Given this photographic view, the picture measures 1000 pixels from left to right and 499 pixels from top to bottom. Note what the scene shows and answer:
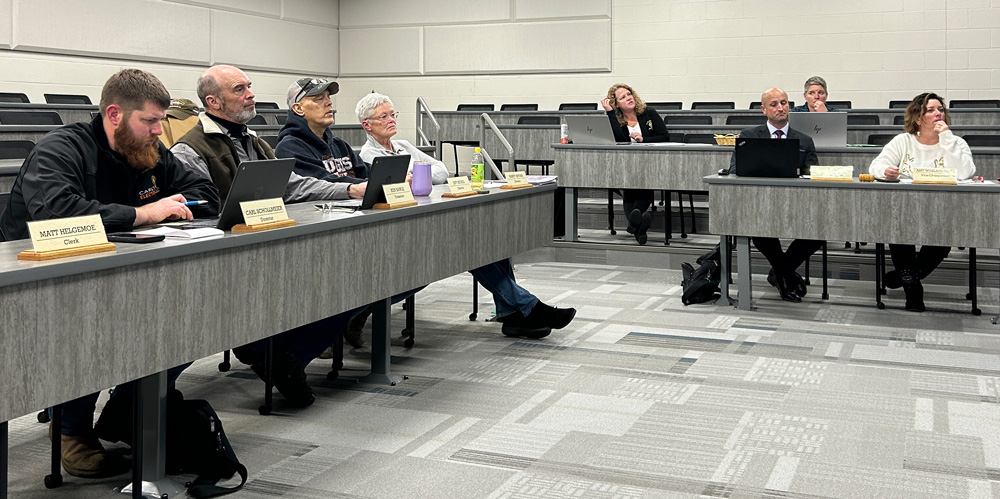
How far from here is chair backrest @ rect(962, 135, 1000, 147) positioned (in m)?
5.98

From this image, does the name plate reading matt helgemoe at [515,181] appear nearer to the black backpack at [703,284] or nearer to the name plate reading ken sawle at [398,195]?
the name plate reading ken sawle at [398,195]

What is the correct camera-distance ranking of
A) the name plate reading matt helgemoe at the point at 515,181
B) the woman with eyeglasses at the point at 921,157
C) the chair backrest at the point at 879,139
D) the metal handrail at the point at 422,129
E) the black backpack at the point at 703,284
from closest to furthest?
the name plate reading matt helgemoe at the point at 515,181, the woman with eyeglasses at the point at 921,157, the black backpack at the point at 703,284, the chair backrest at the point at 879,139, the metal handrail at the point at 422,129

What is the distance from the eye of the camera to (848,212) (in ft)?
15.1

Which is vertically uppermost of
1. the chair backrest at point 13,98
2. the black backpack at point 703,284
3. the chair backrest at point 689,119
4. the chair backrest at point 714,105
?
the chair backrest at point 714,105

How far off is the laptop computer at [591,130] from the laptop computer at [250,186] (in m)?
4.10

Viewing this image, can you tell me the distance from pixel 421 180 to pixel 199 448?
1613mm

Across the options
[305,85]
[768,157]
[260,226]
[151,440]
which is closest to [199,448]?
[151,440]

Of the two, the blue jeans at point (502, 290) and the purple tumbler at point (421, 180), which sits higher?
the purple tumbler at point (421, 180)

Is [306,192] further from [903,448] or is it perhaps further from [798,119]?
[798,119]

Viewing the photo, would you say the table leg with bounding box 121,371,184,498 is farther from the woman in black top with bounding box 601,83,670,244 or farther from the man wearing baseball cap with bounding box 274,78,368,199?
the woman in black top with bounding box 601,83,670,244

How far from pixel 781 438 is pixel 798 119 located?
3412 millimetres

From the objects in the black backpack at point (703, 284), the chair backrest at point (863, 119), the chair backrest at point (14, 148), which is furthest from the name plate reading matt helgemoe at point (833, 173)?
the chair backrest at point (14, 148)

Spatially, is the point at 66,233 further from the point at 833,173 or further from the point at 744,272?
the point at 833,173

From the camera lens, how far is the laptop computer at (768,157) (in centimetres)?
476
